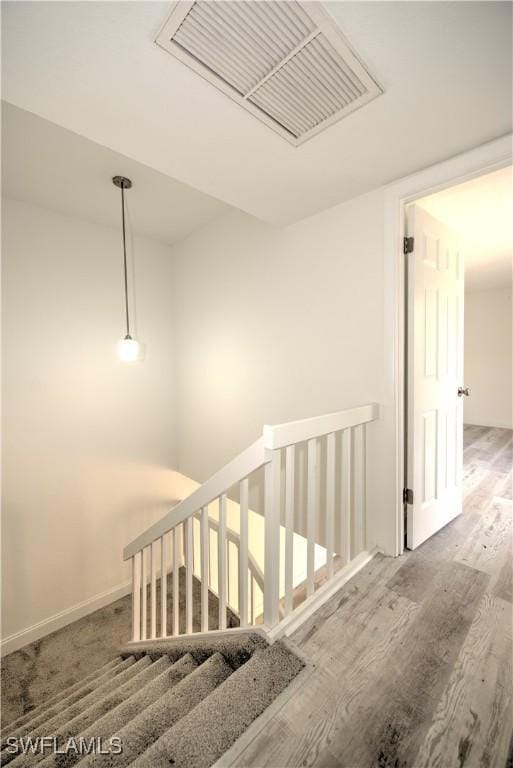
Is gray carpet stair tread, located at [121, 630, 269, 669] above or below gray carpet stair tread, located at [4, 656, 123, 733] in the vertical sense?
above

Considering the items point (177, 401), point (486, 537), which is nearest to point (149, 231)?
point (177, 401)

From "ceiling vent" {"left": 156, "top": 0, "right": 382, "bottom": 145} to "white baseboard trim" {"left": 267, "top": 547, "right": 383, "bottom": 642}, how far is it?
2.17 meters

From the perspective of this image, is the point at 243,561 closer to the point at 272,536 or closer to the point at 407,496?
the point at 272,536

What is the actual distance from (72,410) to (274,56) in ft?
10.1

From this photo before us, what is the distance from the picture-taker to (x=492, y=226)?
2.59 meters

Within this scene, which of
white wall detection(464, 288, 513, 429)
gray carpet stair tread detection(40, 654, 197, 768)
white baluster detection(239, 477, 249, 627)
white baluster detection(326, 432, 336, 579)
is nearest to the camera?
gray carpet stair tread detection(40, 654, 197, 768)

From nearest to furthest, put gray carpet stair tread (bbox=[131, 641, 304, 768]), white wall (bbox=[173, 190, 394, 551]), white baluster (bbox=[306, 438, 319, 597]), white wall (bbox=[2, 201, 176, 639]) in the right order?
gray carpet stair tread (bbox=[131, 641, 304, 768]) < white baluster (bbox=[306, 438, 319, 597]) < white wall (bbox=[173, 190, 394, 551]) < white wall (bbox=[2, 201, 176, 639])

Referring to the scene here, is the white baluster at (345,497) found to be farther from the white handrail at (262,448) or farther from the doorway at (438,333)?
the doorway at (438,333)

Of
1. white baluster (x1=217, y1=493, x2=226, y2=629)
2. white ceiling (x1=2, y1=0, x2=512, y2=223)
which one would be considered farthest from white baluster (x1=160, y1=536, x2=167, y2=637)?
white ceiling (x1=2, y1=0, x2=512, y2=223)

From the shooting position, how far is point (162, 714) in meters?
1.18

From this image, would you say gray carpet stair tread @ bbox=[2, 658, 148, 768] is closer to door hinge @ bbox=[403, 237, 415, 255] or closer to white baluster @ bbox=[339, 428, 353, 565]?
white baluster @ bbox=[339, 428, 353, 565]

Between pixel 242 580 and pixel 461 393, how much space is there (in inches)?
82.7

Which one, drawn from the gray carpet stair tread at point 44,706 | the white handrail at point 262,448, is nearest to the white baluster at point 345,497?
the white handrail at point 262,448

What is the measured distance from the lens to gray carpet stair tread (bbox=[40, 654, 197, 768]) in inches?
45.3
